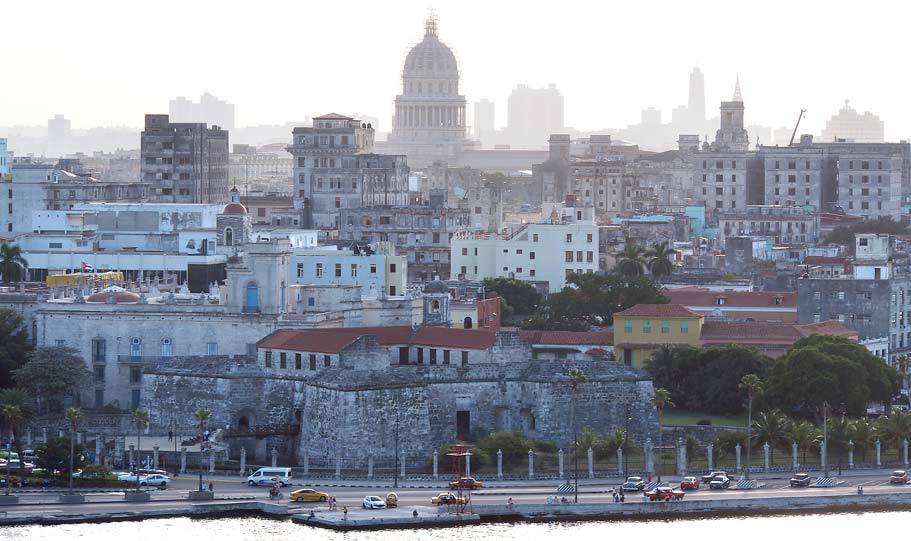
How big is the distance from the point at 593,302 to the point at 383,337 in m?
25.8

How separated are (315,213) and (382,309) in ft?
254

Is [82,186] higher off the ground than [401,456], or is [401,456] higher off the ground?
[82,186]

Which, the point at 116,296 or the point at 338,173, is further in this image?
the point at 338,173

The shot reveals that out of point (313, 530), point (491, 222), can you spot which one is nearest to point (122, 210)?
point (491, 222)

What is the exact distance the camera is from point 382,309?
109 metres

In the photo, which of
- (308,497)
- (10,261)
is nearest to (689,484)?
(308,497)

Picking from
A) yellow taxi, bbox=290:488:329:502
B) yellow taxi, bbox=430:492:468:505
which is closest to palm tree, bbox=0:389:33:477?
yellow taxi, bbox=290:488:329:502

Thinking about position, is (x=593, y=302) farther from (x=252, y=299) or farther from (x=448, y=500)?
(x=448, y=500)

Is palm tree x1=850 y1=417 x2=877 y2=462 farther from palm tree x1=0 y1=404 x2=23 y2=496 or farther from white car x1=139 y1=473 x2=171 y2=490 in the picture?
palm tree x1=0 y1=404 x2=23 y2=496

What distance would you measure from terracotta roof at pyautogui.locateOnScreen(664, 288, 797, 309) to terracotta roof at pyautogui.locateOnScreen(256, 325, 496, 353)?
25.6 m

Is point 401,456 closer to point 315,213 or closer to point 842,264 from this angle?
point 842,264

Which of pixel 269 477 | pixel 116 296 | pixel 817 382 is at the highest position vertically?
pixel 116 296

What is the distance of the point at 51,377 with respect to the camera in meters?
104

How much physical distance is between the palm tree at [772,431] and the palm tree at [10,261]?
5227 centimetres
